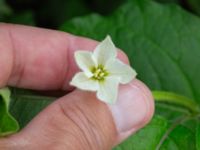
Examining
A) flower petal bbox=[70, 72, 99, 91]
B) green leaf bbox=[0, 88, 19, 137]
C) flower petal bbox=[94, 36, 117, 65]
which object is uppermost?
flower petal bbox=[94, 36, 117, 65]

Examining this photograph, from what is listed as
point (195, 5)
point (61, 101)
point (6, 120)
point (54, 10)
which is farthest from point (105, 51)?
point (54, 10)

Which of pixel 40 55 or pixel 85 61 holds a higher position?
pixel 85 61

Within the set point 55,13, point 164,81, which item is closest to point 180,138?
point 164,81

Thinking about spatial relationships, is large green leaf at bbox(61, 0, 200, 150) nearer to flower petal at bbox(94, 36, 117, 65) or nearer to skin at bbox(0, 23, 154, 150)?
skin at bbox(0, 23, 154, 150)

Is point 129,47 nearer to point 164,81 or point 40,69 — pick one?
point 164,81

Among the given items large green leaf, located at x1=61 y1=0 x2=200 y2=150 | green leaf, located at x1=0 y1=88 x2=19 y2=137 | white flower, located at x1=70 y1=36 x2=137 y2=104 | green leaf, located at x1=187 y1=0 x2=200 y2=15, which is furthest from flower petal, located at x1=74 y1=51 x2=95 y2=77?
green leaf, located at x1=187 y1=0 x2=200 y2=15

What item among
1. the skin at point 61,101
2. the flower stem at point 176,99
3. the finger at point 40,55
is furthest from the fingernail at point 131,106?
the finger at point 40,55

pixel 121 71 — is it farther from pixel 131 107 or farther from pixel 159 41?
pixel 159 41
